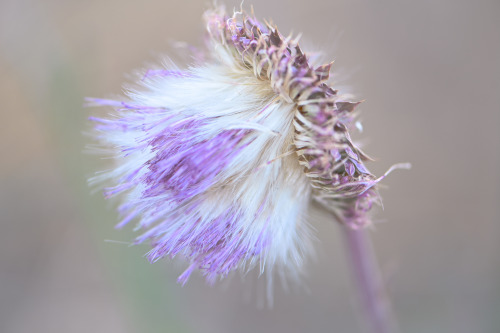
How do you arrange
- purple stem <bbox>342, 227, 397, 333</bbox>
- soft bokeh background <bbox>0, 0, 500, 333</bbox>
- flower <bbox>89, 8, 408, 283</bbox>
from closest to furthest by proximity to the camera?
flower <bbox>89, 8, 408, 283</bbox> → purple stem <bbox>342, 227, 397, 333</bbox> → soft bokeh background <bbox>0, 0, 500, 333</bbox>

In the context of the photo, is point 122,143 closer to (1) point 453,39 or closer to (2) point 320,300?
(2) point 320,300

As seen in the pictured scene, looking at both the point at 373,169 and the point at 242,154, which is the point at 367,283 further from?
the point at 373,169

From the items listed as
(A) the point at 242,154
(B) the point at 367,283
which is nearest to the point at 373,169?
(B) the point at 367,283

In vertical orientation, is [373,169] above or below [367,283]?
above

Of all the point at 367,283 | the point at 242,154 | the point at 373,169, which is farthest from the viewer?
the point at 373,169

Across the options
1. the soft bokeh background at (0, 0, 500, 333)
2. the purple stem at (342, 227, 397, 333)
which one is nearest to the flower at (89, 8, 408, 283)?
the purple stem at (342, 227, 397, 333)

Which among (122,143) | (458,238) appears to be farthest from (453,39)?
(122,143)

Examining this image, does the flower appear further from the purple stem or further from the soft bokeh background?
the soft bokeh background

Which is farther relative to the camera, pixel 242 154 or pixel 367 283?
pixel 367 283
